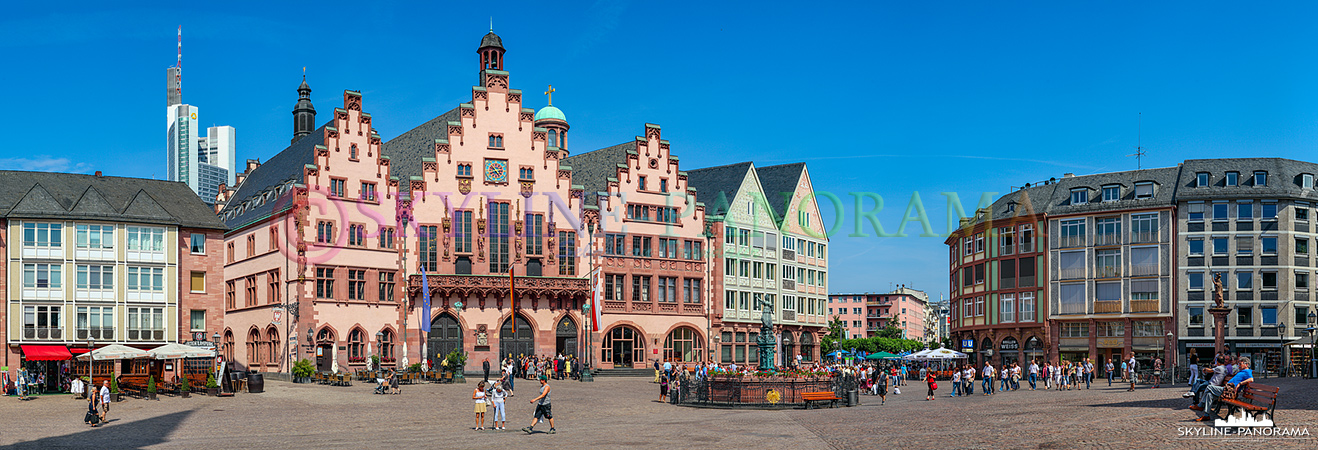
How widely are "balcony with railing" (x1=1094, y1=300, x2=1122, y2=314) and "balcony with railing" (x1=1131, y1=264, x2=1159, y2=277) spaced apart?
2319 mm

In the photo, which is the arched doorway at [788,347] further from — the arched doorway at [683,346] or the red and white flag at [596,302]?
the red and white flag at [596,302]

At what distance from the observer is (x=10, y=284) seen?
67562mm

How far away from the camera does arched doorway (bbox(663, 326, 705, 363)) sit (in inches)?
3435

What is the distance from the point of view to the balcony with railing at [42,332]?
6781 centimetres

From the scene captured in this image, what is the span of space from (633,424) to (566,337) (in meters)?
47.8

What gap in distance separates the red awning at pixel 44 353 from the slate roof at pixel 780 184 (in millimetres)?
49957

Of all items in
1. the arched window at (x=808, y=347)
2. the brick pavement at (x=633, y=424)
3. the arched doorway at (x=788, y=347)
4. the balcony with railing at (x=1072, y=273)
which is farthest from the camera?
the arched window at (x=808, y=347)

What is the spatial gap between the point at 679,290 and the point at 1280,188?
42018 millimetres

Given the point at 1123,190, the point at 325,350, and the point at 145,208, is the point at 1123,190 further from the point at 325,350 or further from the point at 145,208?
the point at 145,208

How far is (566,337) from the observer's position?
83250 mm

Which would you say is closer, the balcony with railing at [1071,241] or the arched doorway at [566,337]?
the arched doorway at [566,337]

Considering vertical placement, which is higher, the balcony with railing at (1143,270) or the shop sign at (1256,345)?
the balcony with railing at (1143,270)

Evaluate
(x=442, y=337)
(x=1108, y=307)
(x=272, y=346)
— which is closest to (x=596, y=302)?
(x=442, y=337)

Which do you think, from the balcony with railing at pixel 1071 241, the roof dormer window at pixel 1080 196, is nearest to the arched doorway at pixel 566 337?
the balcony with railing at pixel 1071 241
